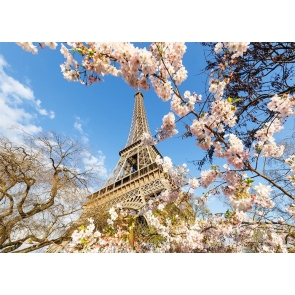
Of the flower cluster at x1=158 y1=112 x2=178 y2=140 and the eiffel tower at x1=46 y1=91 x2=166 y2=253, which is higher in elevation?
the eiffel tower at x1=46 y1=91 x2=166 y2=253

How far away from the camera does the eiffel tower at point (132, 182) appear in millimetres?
4829

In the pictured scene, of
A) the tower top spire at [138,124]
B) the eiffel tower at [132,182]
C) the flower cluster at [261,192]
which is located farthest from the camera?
the tower top spire at [138,124]

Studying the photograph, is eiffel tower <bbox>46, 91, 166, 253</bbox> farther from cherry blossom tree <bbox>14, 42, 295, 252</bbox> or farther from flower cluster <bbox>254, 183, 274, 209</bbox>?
flower cluster <bbox>254, 183, 274, 209</bbox>

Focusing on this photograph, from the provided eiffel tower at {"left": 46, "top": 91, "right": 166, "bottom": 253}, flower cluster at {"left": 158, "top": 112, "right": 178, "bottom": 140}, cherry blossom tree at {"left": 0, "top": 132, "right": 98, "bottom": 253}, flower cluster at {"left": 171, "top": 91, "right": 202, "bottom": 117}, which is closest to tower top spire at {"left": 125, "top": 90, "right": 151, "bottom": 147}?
eiffel tower at {"left": 46, "top": 91, "right": 166, "bottom": 253}

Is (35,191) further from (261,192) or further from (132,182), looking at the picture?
(132,182)

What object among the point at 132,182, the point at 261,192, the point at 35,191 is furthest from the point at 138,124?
the point at 261,192

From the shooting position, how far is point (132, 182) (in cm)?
695

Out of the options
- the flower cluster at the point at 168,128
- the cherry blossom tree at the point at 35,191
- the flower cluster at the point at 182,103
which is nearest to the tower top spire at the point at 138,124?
the cherry blossom tree at the point at 35,191

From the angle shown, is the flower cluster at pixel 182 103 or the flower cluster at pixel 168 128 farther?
the flower cluster at pixel 168 128

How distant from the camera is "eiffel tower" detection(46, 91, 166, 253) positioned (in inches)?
190

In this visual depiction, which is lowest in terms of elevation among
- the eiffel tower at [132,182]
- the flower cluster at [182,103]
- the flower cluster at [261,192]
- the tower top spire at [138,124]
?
the flower cluster at [261,192]

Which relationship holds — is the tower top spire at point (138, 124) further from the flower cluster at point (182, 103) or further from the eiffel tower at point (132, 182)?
the flower cluster at point (182, 103)

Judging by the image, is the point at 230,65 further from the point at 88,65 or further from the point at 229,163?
the point at 88,65
